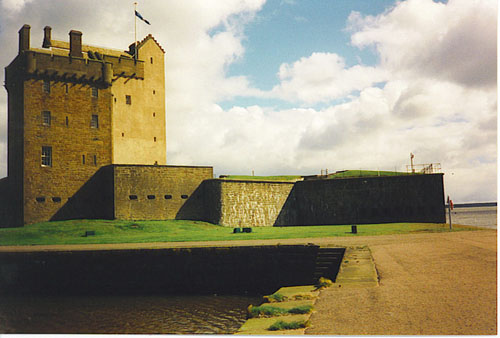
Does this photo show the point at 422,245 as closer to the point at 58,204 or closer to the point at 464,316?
the point at 464,316

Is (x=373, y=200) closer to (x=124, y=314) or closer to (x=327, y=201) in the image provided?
(x=327, y=201)

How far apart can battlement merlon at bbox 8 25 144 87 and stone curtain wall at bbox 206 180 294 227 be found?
47.3 feet

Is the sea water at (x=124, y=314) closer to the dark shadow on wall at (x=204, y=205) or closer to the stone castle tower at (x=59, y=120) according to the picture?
the stone castle tower at (x=59, y=120)

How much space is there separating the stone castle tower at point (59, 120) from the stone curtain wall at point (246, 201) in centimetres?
1061

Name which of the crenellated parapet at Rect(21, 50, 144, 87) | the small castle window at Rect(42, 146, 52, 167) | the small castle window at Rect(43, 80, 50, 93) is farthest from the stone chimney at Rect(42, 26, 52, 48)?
the small castle window at Rect(42, 146, 52, 167)

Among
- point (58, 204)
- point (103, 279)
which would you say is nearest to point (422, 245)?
point (103, 279)

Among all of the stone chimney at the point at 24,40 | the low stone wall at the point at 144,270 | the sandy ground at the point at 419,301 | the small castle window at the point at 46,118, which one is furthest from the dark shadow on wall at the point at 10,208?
the sandy ground at the point at 419,301

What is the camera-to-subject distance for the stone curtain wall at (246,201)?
40250 mm

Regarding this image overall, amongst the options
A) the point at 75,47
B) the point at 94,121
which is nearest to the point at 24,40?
the point at 75,47

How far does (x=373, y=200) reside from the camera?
136 ft

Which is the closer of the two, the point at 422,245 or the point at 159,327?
the point at 159,327

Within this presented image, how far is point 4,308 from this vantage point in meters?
17.3

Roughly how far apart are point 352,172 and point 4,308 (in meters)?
41.5

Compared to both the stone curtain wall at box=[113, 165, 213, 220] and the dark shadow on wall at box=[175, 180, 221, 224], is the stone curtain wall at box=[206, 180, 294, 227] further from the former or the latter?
the stone curtain wall at box=[113, 165, 213, 220]
